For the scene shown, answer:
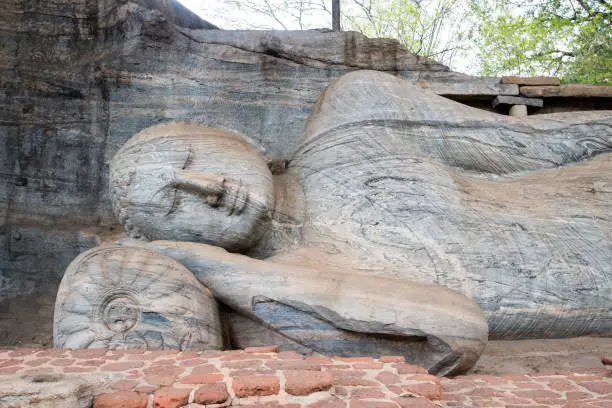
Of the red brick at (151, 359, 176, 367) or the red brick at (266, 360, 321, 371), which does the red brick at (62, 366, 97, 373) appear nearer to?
the red brick at (151, 359, 176, 367)

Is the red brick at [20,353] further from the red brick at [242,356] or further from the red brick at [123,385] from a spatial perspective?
the red brick at [242,356]

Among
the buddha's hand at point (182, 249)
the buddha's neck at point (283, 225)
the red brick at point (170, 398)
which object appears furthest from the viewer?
the buddha's neck at point (283, 225)

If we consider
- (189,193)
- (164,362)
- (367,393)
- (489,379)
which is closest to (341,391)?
(367,393)

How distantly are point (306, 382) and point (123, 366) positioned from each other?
740 millimetres

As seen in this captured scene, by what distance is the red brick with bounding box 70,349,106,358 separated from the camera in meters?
2.51

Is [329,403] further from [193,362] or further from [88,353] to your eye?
[88,353]

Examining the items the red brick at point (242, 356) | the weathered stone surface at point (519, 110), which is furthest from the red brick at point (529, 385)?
the weathered stone surface at point (519, 110)

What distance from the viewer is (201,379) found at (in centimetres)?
220

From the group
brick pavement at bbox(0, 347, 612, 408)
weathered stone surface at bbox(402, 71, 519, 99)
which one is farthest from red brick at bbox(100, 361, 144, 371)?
weathered stone surface at bbox(402, 71, 519, 99)

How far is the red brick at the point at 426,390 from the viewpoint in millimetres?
2291

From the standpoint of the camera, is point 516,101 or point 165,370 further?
point 516,101

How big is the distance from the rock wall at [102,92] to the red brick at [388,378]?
97.0 inches

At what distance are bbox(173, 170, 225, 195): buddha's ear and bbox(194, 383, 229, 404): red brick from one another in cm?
173

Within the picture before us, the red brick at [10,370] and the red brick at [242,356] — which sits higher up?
the red brick at [10,370]
